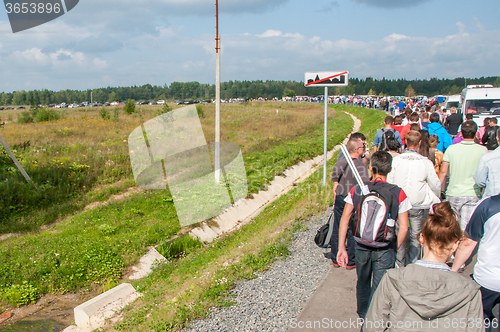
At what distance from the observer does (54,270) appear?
24.6 ft

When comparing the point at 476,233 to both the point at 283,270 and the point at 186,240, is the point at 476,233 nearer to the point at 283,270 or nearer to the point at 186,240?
the point at 283,270

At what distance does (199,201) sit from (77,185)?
515 cm

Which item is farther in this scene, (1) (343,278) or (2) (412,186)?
(1) (343,278)

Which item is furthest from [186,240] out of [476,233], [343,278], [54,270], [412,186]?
[476,233]

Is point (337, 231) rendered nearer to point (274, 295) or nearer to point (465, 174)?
point (274, 295)

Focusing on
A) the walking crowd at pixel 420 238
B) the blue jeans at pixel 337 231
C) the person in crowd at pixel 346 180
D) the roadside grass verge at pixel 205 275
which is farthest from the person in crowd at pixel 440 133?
the blue jeans at pixel 337 231

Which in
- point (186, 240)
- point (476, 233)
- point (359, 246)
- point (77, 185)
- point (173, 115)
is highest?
point (173, 115)

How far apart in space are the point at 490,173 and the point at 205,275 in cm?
470

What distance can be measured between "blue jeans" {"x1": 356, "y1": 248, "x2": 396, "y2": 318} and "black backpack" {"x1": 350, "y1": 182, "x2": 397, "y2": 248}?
143 mm

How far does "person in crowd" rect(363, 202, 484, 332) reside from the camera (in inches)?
88.3

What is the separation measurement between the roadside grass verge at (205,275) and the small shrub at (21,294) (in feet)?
6.68

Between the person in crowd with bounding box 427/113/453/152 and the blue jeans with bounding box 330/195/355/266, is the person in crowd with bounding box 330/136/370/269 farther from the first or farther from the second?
the person in crowd with bounding box 427/113/453/152

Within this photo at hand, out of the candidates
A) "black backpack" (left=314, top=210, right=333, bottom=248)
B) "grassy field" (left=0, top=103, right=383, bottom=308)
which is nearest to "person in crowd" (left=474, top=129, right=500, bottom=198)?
"black backpack" (left=314, top=210, right=333, bottom=248)

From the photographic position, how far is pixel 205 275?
629 centimetres
